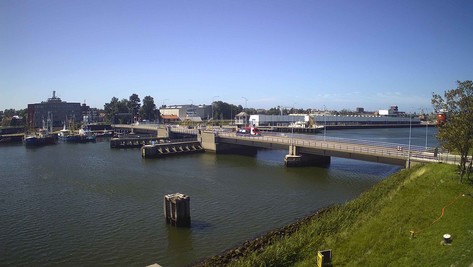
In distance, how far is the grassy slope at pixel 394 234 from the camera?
1664 cm

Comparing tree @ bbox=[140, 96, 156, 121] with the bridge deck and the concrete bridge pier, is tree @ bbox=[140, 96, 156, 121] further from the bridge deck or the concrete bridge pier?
the concrete bridge pier

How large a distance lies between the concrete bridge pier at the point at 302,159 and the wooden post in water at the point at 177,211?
33131 mm

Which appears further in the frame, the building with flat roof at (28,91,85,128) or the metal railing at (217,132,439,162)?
the building with flat roof at (28,91,85,128)

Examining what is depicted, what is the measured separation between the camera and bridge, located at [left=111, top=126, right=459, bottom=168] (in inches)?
1806

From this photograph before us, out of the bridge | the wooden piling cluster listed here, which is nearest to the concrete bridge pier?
the bridge

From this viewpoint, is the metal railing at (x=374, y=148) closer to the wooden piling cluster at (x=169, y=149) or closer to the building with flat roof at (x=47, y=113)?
the wooden piling cluster at (x=169, y=149)

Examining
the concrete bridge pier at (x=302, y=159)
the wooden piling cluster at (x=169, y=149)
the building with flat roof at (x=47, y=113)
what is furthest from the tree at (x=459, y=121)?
the building with flat roof at (x=47, y=113)

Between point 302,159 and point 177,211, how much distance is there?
35530 mm

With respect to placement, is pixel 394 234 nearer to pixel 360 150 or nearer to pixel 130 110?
pixel 360 150

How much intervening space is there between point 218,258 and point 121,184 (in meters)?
29.3

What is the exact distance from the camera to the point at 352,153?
5359cm

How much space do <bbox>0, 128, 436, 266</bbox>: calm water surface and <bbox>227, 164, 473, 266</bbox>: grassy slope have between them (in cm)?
665

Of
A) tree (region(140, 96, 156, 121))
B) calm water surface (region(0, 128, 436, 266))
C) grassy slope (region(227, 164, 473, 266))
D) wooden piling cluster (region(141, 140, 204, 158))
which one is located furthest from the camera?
tree (region(140, 96, 156, 121))

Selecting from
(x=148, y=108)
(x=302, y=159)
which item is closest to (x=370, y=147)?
(x=302, y=159)
